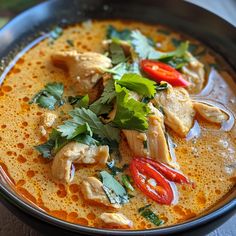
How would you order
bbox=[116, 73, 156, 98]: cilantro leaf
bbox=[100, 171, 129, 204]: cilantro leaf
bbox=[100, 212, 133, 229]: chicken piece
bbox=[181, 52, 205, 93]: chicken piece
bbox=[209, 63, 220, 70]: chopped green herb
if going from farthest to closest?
bbox=[209, 63, 220, 70]: chopped green herb, bbox=[181, 52, 205, 93]: chicken piece, bbox=[116, 73, 156, 98]: cilantro leaf, bbox=[100, 171, 129, 204]: cilantro leaf, bbox=[100, 212, 133, 229]: chicken piece

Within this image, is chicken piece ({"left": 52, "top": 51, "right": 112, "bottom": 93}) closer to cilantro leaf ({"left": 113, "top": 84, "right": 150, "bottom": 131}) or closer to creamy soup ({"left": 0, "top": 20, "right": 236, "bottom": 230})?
creamy soup ({"left": 0, "top": 20, "right": 236, "bottom": 230})

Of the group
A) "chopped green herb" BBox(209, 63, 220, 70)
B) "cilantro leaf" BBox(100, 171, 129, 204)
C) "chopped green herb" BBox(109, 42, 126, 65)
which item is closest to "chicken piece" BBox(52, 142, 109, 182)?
"cilantro leaf" BBox(100, 171, 129, 204)

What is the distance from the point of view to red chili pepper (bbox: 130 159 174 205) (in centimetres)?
238

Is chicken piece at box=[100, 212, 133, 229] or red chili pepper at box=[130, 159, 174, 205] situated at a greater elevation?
red chili pepper at box=[130, 159, 174, 205]

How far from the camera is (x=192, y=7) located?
3475mm

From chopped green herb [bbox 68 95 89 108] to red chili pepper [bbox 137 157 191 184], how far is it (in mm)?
512

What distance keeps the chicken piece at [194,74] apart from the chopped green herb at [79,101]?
69 centimetres

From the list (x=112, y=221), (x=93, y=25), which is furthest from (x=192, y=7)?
(x=112, y=221)

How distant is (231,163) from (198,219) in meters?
0.56

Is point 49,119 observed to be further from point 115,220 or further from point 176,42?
point 176,42

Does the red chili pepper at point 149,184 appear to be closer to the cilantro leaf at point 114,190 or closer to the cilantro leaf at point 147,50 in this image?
the cilantro leaf at point 114,190

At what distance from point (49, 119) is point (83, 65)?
0.46 metres

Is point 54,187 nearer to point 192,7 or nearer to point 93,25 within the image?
point 93,25

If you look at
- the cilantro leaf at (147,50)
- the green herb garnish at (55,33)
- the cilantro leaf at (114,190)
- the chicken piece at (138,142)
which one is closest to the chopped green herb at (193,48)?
the cilantro leaf at (147,50)
